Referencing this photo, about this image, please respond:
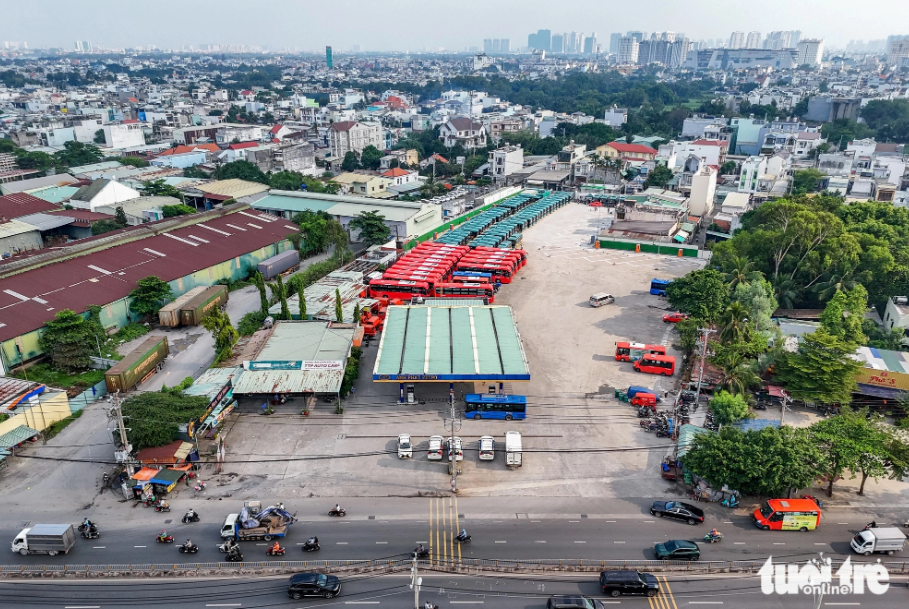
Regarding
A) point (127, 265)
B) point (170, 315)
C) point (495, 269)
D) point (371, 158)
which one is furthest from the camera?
point (371, 158)

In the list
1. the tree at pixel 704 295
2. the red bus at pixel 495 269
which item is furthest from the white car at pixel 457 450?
the red bus at pixel 495 269

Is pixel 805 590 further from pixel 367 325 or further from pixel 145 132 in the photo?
pixel 145 132

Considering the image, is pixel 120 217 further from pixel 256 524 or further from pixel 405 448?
pixel 256 524

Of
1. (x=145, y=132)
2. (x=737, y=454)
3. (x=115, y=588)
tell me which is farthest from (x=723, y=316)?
(x=145, y=132)

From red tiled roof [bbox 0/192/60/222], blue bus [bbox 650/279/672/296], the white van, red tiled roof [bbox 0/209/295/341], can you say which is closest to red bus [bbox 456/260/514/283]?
the white van

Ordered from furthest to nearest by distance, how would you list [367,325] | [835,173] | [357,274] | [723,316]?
[835,173] < [357,274] < [367,325] < [723,316]

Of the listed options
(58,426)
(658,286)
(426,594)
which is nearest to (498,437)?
(426,594)
